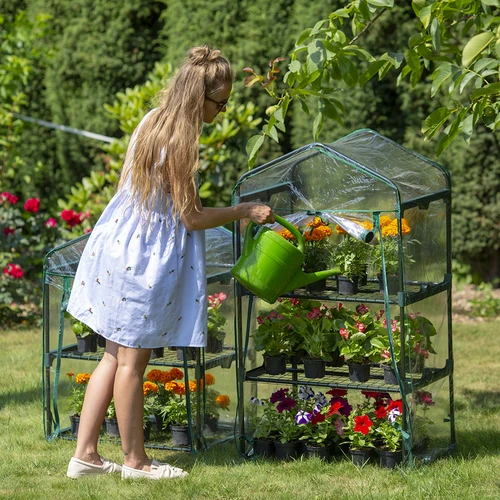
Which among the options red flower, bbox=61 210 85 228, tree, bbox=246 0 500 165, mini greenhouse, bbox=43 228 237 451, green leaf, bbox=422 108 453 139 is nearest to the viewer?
tree, bbox=246 0 500 165

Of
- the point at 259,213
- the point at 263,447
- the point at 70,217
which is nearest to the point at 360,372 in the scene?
the point at 263,447

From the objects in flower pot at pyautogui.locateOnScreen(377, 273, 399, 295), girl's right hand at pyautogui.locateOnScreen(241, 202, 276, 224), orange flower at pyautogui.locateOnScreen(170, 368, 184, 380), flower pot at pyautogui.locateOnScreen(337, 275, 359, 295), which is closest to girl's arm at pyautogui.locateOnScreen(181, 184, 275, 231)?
girl's right hand at pyautogui.locateOnScreen(241, 202, 276, 224)

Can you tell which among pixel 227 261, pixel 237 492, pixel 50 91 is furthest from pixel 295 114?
pixel 237 492

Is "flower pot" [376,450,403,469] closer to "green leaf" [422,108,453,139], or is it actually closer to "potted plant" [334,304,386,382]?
"potted plant" [334,304,386,382]

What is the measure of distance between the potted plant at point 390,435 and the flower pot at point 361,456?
0.14 ft

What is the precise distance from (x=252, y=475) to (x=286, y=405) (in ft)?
1.22

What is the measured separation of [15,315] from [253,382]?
330cm

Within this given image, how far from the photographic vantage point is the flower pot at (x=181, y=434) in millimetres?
4066

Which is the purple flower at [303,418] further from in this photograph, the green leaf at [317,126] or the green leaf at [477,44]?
the green leaf at [477,44]

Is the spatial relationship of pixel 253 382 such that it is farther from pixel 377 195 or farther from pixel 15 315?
pixel 15 315

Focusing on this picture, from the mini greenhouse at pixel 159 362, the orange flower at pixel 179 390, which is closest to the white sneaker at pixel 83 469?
the mini greenhouse at pixel 159 362

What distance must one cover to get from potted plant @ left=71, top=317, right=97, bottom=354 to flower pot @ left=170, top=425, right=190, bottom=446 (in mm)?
554

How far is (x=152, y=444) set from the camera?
162 inches

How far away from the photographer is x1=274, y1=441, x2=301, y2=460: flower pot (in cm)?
386
